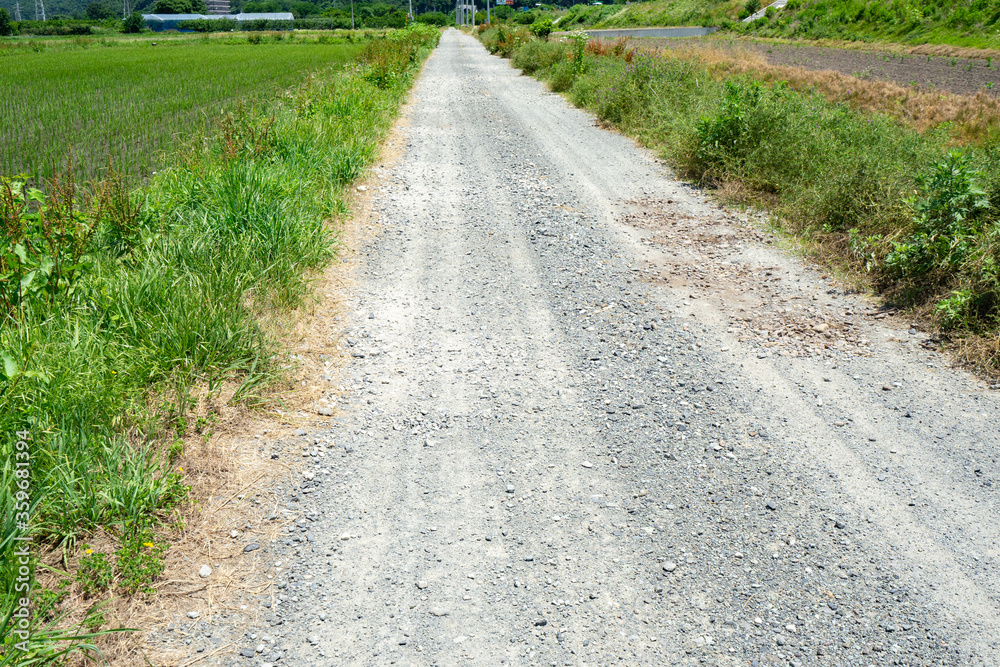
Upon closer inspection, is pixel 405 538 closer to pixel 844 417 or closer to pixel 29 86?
pixel 844 417

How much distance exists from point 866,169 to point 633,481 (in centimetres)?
478

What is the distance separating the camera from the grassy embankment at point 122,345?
270cm

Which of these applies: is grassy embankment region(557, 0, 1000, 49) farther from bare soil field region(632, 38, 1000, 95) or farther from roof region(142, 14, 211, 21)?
roof region(142, 14, 211, 21)

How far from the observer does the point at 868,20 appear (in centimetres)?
3609

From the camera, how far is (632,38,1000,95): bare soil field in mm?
18000

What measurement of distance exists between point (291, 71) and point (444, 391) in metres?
24.2

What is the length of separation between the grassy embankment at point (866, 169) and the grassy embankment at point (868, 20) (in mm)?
21643

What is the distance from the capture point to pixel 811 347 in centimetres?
480

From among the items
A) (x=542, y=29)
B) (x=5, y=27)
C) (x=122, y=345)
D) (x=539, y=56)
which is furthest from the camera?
(x=5, y=27)

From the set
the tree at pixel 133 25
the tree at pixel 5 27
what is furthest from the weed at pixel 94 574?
the tree at pixel 133 25

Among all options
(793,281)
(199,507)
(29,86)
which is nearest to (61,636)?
(199,507)

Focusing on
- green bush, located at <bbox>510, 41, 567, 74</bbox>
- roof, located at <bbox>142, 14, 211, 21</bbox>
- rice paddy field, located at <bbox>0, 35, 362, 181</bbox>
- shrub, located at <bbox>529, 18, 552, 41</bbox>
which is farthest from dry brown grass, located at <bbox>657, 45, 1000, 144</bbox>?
roof, located at <bbox>142, 14, 211, 21</bbox>

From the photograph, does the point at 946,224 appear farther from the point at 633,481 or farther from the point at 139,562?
the point at 139,562

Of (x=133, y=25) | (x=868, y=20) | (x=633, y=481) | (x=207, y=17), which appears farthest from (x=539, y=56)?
(x=207, y=17)
